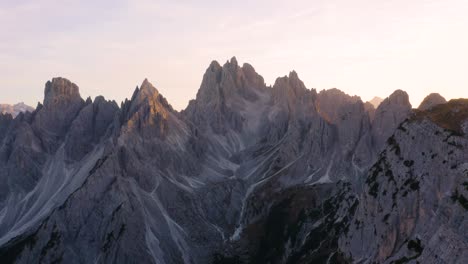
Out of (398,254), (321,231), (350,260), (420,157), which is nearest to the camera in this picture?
(398,254)

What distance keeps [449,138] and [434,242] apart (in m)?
26.8

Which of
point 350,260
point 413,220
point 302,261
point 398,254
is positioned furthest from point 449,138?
point 302,261

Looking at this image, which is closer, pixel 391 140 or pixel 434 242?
pixel 434 242

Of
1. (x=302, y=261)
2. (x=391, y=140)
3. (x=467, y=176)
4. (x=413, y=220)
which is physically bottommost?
(x=302, y=261)

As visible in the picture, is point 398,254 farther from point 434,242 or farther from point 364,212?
point 364,212

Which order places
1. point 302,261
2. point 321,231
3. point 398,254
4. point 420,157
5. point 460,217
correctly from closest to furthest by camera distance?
point 460,217 → point 398,254 → point 420,157 → point 302,261 → point 321,231

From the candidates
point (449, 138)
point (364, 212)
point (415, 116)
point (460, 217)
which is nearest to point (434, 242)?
point (460, 217)

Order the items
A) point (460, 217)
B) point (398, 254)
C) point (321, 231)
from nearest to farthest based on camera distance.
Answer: point (460, 217), point (398, 254), point (321, 231)

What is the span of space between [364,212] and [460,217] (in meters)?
38.8

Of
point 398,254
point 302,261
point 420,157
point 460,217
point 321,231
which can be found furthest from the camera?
point 321,231

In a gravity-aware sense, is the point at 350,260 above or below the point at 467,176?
below

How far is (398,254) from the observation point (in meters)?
113

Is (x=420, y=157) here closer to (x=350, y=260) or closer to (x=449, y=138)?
(x=449, y=138)

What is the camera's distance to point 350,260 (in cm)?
13775
